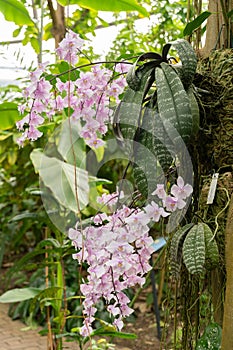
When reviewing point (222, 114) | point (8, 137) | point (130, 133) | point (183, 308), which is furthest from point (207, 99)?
point (8, 137)

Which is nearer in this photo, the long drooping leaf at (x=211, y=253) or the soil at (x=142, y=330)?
the long drooping leaf at (x=211, y=253)

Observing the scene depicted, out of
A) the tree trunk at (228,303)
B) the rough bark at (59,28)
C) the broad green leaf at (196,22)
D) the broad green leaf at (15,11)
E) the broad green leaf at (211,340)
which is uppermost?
the rough bark at (59,28)

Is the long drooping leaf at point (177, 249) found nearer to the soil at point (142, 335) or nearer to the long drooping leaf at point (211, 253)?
the long drooping leaf at point (211, 253)

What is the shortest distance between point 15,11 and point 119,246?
1136 millimetres

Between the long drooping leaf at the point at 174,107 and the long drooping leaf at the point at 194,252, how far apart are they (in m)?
0.18

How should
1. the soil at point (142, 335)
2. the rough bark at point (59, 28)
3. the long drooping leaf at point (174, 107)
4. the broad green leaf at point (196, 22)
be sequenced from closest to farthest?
1. the long drooping leaf at point (174, 107)
2. the broad green leaf at point (196, 22)
3. the rough bark at point (59, 28)
4. the soil at point (142, 335)

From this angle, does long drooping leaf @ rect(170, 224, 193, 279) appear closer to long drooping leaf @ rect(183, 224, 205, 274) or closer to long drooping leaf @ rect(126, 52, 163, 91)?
long drooping leaf @ rect(183, 224, 205, 274)

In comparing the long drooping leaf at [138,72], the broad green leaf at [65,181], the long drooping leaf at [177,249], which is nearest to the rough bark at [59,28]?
the broad green leaf at [65,181]

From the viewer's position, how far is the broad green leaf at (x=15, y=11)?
68.1 inches

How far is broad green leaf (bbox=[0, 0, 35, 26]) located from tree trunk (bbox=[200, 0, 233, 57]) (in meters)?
0.73

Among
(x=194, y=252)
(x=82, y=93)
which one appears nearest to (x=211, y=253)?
(x=194, y=252)

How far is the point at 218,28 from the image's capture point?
1.21 meters

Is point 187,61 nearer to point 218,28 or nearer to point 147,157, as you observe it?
point 147,157

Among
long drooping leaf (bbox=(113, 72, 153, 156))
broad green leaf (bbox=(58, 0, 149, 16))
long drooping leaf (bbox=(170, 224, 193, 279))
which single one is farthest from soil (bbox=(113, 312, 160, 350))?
long drooping leaf (bbox=(113, 72, 153, 156))
